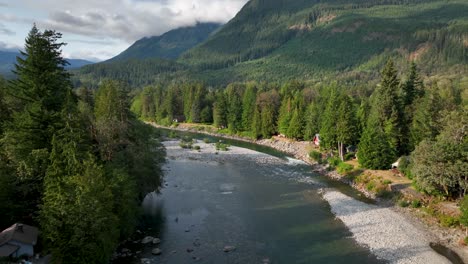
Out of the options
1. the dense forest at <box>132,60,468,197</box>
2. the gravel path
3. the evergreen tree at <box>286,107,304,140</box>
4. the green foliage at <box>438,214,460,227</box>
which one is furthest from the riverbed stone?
the evergreen tree at <box>286,107,304,140</box>

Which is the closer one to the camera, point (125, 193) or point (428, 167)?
point (125, 193)

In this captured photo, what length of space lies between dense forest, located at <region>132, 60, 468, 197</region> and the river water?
10.3 meters

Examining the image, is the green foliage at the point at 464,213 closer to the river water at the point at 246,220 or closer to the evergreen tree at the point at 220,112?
the river water at the point at 246,220

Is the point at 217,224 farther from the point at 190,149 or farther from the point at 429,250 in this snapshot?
the point at 190,149

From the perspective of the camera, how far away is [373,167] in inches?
2162

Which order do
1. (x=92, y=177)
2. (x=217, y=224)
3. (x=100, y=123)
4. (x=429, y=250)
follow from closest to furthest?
(x=92, y=177)
(x=429, y=250)
(x=100, y=123)
(x=217, y=224)

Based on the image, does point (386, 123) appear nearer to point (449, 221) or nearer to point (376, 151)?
Answer: point (376, 151)

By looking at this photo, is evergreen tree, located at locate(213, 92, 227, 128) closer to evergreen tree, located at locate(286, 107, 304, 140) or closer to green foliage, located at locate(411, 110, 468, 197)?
evergreen tree, located at locate(286, 107, 304, 140)

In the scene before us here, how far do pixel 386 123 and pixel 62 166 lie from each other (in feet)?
161

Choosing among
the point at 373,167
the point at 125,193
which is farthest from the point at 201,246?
the point at 373,167

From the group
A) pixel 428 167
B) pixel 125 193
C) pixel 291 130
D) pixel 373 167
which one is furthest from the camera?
pixel 291 130

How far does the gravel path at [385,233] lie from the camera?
31922mm

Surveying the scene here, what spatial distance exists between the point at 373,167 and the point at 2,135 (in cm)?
4836

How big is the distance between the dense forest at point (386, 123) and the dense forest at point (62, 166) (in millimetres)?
32569
